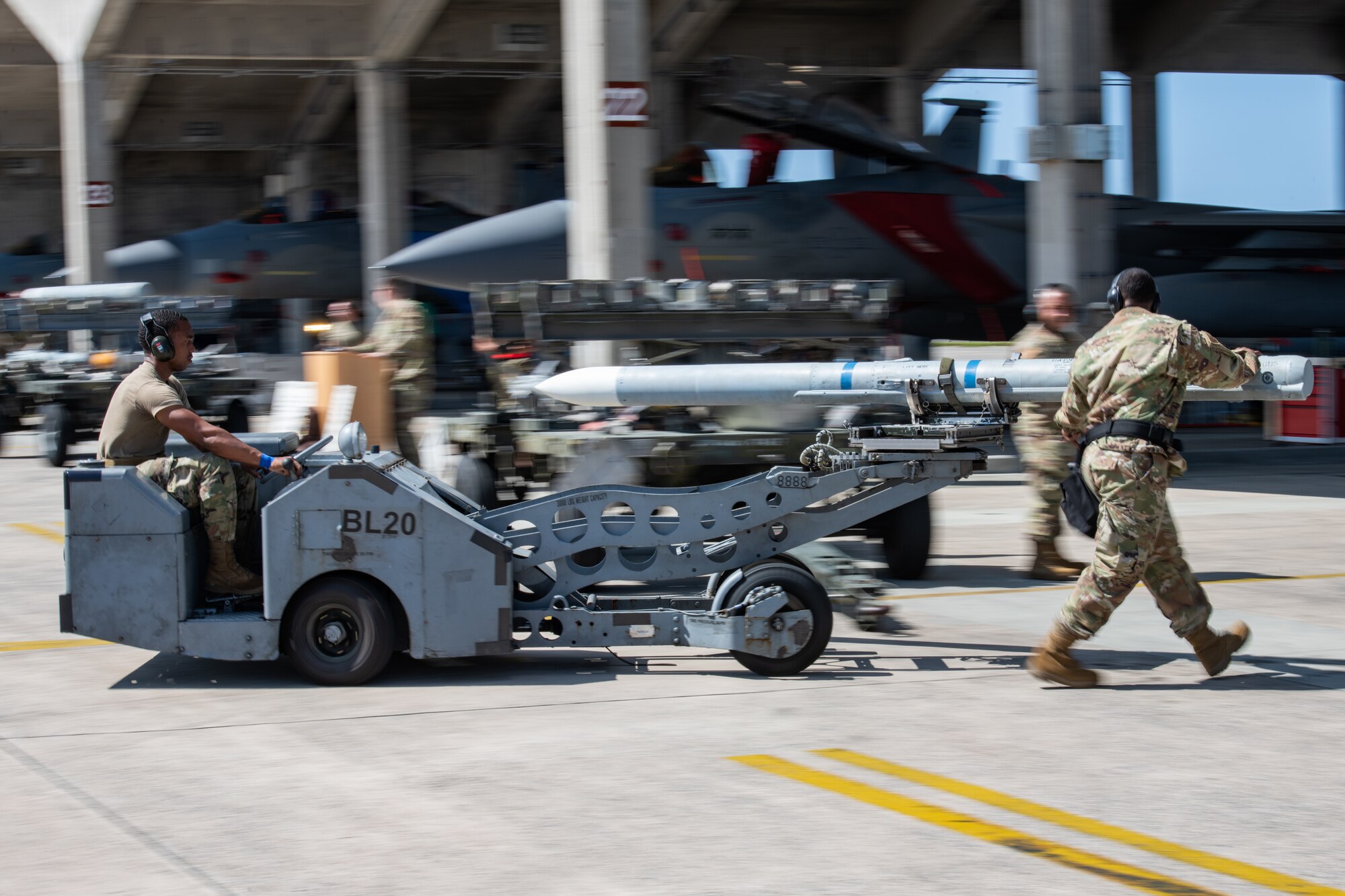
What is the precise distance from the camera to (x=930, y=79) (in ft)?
96.4

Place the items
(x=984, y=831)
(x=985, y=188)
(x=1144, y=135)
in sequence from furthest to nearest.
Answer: (x=1144, y=135), (x=985, y=188), (x=984, y=831)

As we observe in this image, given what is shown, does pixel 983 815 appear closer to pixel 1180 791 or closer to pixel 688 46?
pixel 1180 791

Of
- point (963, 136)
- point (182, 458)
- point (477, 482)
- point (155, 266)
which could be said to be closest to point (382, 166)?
point (155, 266)

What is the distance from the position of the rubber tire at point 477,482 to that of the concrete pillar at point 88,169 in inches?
857

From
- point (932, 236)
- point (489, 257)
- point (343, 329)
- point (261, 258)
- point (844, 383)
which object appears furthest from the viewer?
point (261, 258)

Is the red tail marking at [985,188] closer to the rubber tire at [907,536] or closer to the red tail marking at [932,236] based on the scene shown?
the red tail marking at [932,236]

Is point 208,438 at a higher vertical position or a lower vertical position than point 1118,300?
lower

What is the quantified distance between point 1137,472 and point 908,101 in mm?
24673

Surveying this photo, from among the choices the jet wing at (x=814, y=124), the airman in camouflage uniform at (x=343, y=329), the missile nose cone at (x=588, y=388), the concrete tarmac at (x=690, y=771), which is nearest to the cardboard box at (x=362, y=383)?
the airman in camouflage uniform at (x=343, y=329)

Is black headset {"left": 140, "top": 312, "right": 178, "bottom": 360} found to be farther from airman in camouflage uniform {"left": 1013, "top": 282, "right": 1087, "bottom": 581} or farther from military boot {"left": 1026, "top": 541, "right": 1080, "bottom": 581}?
military boot {"left": 1026, "top": 541, "right": 1080, "bottom": 581}

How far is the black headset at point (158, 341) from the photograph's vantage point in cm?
638

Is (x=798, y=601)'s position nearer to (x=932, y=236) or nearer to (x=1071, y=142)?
(x=1071, y=142)

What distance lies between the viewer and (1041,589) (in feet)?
29.1

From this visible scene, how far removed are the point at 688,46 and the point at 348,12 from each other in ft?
22.9
